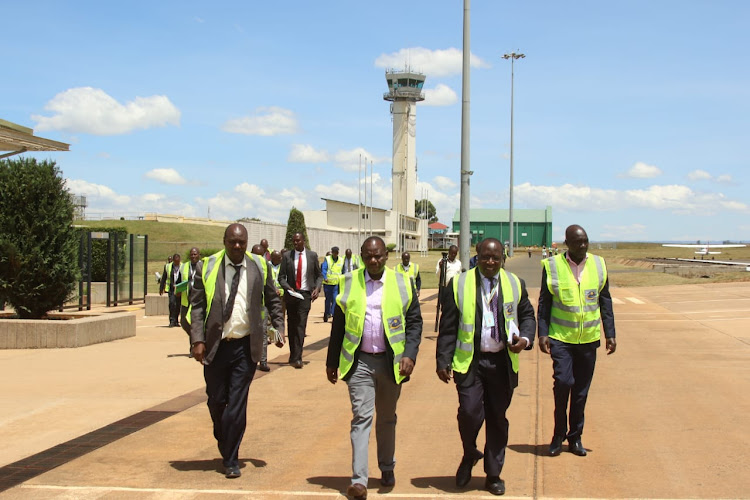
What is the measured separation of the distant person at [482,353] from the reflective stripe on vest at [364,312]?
0.96 ft

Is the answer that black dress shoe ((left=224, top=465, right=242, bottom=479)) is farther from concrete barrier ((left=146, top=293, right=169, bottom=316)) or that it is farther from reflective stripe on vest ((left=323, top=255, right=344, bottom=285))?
concrete barrier ((left=146, top=293, right=169, bottom=316))

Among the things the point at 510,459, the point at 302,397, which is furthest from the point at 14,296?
the point at 510,459

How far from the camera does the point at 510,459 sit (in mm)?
6453

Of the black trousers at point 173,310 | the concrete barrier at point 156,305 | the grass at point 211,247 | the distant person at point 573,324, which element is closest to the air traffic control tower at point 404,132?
the grass at point 211,247

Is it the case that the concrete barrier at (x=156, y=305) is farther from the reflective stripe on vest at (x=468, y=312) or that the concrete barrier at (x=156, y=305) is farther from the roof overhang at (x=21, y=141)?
the reflective stripe on vest at (x=468, y=312)

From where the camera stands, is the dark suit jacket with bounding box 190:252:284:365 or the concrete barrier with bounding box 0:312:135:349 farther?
the concrete barrier with bounding box 0:312:135:349

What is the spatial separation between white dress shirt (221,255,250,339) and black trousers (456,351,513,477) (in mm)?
1668

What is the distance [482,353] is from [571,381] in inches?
52.0

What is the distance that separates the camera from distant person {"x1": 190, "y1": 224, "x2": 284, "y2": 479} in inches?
238

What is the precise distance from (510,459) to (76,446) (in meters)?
3.57

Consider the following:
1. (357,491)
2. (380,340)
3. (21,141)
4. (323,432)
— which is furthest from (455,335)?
(21,141)

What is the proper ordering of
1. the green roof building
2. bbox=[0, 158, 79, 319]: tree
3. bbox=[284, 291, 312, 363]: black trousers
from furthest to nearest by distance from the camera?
the green roof building, bbox=[0, 158, 79, 319]: tree, bbox=[284, 291, 312, 363]: black trousers

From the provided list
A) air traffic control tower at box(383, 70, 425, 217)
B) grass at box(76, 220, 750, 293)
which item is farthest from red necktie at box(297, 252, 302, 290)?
air traffic control tower at box(383, 70, 425, 217)

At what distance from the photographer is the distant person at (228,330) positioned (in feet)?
19.8
